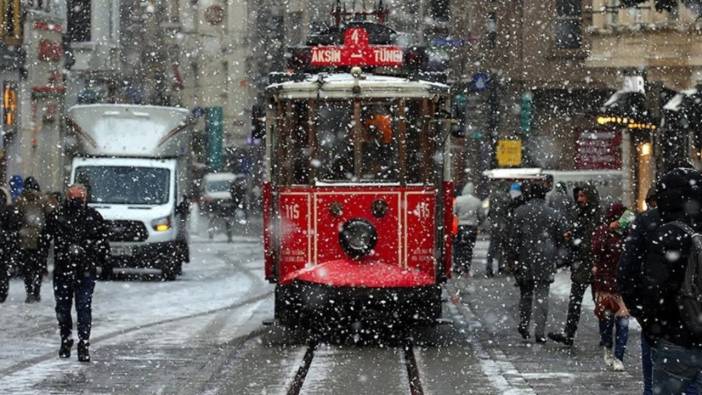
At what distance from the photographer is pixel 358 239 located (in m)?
17.3

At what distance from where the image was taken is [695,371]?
7.90 metres

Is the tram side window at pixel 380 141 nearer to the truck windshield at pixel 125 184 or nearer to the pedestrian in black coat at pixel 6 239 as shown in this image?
the pedestrian in black coat at pixel 6 239

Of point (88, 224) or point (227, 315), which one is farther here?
point (227, 315)

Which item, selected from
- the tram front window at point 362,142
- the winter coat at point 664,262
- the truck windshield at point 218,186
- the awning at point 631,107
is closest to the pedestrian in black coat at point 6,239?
the tram front window at point 362,142

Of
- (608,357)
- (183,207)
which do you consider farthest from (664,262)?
(183,207)

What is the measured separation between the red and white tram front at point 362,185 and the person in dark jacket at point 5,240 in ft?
21.2

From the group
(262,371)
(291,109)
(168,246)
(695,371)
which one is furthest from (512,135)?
(695,371)

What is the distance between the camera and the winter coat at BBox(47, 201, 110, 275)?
1513cm

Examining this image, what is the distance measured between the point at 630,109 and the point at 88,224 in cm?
1856

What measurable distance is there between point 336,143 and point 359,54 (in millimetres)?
1322

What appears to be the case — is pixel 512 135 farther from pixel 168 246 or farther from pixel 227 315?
pixel 227 315

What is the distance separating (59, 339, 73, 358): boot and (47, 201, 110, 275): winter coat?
2.18ft

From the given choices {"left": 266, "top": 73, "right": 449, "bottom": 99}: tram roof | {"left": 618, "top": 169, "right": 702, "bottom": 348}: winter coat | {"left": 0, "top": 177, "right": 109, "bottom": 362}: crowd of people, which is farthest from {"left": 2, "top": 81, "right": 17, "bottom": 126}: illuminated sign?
{"left": 618, "top": 169, "right": 702, "bottom": 348}: winter coat

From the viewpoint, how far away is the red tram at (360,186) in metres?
17.3
